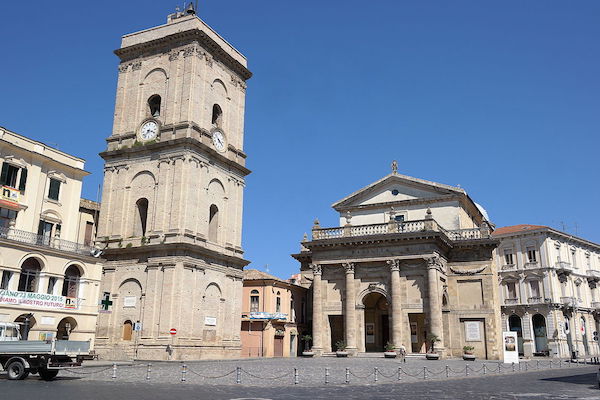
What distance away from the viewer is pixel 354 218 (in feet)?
175

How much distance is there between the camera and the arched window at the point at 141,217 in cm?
3888

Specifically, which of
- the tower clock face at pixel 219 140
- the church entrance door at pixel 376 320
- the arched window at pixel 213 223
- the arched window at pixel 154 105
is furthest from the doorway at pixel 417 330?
the arched window at pixel 154 105

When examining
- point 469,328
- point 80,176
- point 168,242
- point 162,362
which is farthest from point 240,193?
point 469,328

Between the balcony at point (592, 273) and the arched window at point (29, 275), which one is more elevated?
the balcony at point (592, 273)

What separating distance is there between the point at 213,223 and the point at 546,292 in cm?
4228

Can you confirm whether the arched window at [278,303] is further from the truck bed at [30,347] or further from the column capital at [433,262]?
the truck bed at [30,347]

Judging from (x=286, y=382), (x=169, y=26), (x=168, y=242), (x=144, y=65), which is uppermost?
(x=169, y=26)

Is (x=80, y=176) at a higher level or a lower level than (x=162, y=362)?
higher

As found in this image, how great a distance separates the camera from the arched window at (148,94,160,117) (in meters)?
41.0

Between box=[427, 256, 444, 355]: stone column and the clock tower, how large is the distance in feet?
48.7

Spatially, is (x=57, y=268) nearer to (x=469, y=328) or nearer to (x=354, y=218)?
(x=354, y=218)

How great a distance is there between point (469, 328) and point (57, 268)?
106 feet

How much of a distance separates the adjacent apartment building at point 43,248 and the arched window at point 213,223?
853 centimetres

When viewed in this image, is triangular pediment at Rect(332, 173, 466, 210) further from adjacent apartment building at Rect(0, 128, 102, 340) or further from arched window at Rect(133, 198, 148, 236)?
adjacent apartment building at Rect(0, 128, 102, 340)
